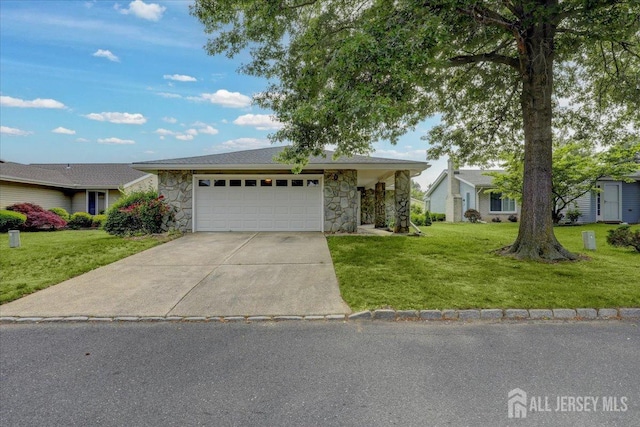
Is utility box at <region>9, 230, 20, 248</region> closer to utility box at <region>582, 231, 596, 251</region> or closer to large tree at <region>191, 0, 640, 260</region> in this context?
large tree at <region>191, 0, 640, 260</region>

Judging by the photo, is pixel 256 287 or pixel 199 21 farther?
pixel 199 21

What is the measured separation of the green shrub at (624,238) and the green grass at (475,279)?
23 centimetres

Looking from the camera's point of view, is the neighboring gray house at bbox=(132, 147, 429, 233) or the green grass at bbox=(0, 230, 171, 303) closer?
the green grass at bbox=(0, 230, 171, 303)

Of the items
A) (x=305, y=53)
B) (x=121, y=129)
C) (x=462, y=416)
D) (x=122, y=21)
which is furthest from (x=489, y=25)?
(x=121, y=129)

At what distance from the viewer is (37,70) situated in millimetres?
13289

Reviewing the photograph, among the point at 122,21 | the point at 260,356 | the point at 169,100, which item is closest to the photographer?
the point at 260,356

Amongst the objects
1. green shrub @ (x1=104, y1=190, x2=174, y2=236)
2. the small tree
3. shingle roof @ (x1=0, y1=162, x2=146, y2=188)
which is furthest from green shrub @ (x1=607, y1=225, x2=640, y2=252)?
shingle roof @ (x1=0, y1=162, x2=146, y2=188)

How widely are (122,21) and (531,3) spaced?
1138 centimetres

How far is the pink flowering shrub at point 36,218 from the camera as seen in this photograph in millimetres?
14945

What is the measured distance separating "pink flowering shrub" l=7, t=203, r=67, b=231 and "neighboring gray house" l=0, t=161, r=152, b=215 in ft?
3.58

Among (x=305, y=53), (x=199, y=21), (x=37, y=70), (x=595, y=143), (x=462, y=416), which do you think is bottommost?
(x=462, y=416)

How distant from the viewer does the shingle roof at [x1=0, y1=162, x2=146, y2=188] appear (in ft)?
55.1

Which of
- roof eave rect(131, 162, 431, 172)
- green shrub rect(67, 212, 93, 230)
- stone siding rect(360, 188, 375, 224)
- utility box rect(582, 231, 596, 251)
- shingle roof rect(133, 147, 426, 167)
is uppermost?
shingle roof rect(133, 147, 426, 167)

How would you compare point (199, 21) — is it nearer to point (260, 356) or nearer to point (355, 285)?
point (355, 285)
